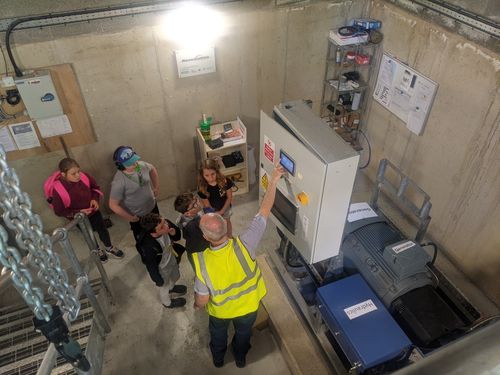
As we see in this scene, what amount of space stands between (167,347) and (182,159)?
7.12 feet

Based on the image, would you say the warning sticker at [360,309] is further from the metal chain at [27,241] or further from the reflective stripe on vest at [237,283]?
A: the metal chain at [27,241]

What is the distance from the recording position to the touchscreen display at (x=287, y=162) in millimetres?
2615

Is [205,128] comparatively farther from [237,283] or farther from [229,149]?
[237,283]

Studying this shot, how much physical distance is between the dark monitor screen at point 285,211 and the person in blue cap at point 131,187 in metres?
1.19

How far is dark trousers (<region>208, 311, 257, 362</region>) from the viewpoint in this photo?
9.02ft

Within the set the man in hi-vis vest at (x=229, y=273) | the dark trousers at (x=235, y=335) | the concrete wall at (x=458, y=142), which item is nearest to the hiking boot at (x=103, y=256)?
the dark trousers at (x=235, y=335)

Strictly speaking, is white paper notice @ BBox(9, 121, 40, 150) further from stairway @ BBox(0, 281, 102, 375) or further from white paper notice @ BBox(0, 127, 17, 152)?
stairway @ BBox(0, 281, 102, 375)

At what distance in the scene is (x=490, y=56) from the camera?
3.19m

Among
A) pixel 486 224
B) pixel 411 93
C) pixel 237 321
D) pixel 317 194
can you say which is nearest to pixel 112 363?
pixel 237 321

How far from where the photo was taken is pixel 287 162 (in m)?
2.65

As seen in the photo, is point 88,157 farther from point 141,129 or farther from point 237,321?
point 237,321

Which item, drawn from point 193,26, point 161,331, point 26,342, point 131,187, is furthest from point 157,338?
point 193,26

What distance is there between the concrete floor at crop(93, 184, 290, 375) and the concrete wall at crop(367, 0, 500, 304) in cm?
221

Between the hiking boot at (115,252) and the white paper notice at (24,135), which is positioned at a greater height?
the white paper notice at (24,135)
